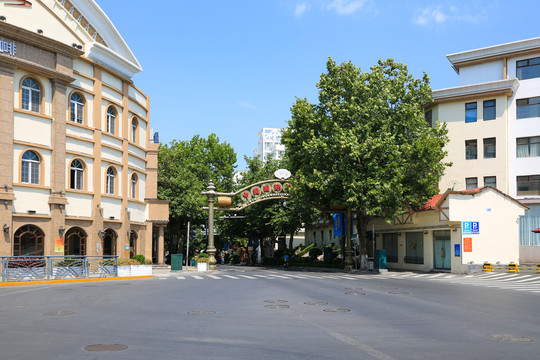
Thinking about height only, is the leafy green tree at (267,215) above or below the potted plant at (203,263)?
above

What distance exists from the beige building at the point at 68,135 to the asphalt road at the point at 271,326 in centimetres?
1330

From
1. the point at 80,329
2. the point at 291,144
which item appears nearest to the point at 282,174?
the point at 291,144

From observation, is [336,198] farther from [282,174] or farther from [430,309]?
[430,309]

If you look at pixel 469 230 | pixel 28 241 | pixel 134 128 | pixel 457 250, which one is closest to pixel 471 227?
pixel 469 230

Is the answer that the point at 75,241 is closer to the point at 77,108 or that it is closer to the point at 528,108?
the point at 77,108

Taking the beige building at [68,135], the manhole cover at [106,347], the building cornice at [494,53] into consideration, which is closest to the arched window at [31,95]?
the beige building at [68,135]

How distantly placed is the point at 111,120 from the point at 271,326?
28.9m

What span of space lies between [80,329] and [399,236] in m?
34.8

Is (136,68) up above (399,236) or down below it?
above

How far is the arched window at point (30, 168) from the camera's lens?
99.0ft

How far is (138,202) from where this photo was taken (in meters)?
39.8

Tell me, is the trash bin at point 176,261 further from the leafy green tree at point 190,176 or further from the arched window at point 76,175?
the arched window at point 76,175

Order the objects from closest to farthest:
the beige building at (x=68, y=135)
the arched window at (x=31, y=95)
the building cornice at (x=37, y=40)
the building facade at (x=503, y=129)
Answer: the building cornice at (x=37, y=40)
the beige building at (x=68, y=135)
the arched window at (x=31, y=95)
the building facade at (x=503, y=129)

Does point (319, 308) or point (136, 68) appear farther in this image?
point (136, 68)
